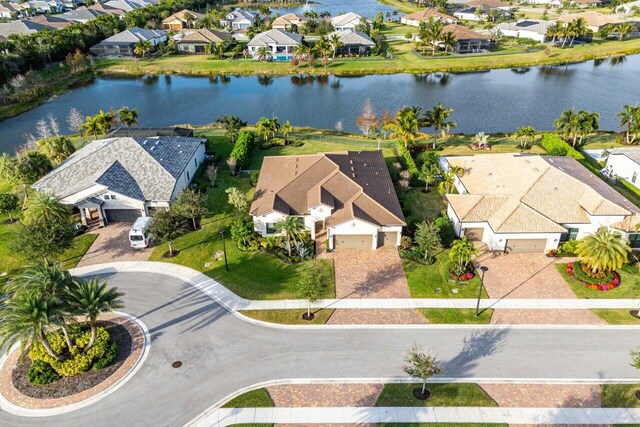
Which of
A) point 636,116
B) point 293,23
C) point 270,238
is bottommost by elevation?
point 270,238

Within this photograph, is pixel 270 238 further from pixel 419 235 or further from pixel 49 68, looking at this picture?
pixel 49 68

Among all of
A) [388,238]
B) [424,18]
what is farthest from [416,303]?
[424,18]

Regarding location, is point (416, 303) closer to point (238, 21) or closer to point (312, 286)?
point (312, 286)

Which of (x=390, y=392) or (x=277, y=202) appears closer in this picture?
(x=390, y=392)

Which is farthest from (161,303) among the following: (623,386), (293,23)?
(293,23)

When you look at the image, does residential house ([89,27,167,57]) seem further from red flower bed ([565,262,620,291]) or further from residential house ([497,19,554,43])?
red flower bed ([565,262,620,291])

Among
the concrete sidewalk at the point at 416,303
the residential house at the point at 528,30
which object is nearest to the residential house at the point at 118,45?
the concrete sidewalk at the point at 416,303
